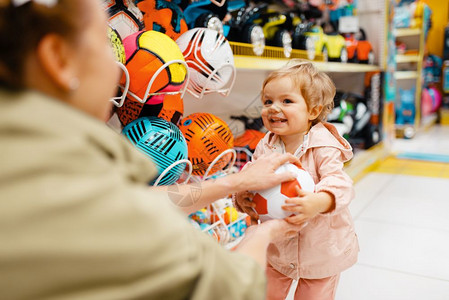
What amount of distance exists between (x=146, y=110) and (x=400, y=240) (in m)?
1.86

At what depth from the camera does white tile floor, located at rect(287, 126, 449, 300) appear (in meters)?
1.94

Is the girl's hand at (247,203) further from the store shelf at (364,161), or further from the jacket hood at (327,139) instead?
the store shelf at (364,161)

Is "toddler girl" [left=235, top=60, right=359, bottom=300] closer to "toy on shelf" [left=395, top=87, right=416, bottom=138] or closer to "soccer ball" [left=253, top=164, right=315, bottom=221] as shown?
"soccer ball" [left=253, top=164, right=315, bottom=221]

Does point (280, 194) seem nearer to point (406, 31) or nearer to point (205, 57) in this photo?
point (205, 57)

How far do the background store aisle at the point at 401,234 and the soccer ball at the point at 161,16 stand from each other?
4.95ft

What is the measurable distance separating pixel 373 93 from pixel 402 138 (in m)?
2.31

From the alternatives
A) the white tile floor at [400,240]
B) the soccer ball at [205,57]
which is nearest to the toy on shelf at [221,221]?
the white tile floor at [400,240]

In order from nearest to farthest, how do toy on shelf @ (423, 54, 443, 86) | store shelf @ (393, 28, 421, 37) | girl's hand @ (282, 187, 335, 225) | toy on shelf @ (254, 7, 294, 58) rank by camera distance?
girl's hand @ (282, 187, 335, 225) < toy on shelf @ (254, 7, 294, 58) < store shelf @ (393, 28, 421, 37) < toy on shelf @ (423, 54, 443, 86)

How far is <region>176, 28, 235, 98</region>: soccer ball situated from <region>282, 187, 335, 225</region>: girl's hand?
724mm

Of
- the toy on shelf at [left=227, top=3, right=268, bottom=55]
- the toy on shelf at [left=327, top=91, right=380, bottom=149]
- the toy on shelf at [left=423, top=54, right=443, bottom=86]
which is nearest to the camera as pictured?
the toy on shelf at [left=227, top=3, right=268, bottom=55]

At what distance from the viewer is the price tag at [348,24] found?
3.88 m

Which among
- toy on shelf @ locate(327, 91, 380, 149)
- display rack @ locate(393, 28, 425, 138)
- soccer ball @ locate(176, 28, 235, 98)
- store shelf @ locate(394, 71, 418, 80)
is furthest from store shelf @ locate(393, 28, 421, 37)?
soccer ball @ locate(176, 28, 235, 98)

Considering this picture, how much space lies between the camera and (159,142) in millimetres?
1414

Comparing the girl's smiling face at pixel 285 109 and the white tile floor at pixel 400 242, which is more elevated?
the girl's smiling face at pixel 285 109
